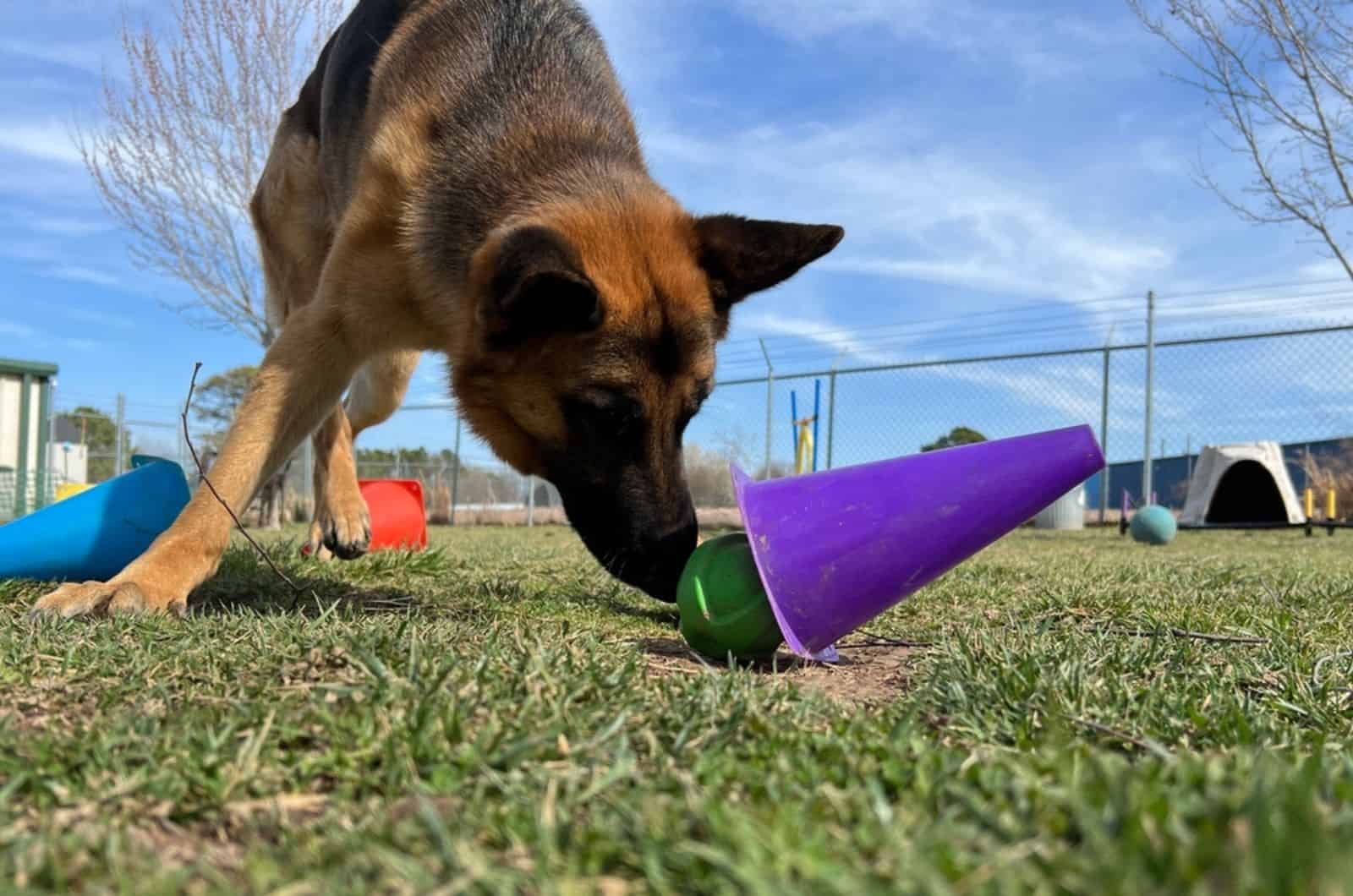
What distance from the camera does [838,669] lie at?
2.76 meters

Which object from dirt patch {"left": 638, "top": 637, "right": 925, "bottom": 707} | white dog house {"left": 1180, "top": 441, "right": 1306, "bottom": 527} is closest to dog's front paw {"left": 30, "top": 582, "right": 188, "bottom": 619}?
dirt patch {"left": 638, "top": 637, "right": 925, "bottom": 707}

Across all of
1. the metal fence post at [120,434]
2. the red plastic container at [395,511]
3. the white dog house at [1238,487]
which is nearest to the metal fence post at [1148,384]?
the white dog house at [1238,487]

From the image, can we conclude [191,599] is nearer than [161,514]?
Yes

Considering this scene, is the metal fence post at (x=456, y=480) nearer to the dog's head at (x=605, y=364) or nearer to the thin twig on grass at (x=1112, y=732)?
the dog's head at (x=605, y=364)

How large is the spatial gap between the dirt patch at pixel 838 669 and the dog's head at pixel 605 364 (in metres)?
0.46

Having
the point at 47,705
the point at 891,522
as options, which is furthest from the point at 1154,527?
the point at 47,705

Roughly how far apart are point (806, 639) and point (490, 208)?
2.03m

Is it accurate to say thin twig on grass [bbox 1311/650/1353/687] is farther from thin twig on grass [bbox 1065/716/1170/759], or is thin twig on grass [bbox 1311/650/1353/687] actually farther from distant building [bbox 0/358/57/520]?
distant building [bbox 0/358/57/520]

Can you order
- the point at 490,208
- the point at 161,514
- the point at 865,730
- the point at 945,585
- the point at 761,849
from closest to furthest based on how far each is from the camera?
the point at 761,849 < the point at 865,730 < the point at 490,208 < the point at 161,514 < the point at 945,585

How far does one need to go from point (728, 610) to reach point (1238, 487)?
1473cm

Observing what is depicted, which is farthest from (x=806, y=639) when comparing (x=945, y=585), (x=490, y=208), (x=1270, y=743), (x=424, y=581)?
(x=424, y=581)

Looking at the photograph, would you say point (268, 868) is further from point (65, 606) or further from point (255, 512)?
point (255, 512)

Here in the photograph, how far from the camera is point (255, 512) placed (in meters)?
18.5

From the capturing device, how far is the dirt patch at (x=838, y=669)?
7.82 feet
